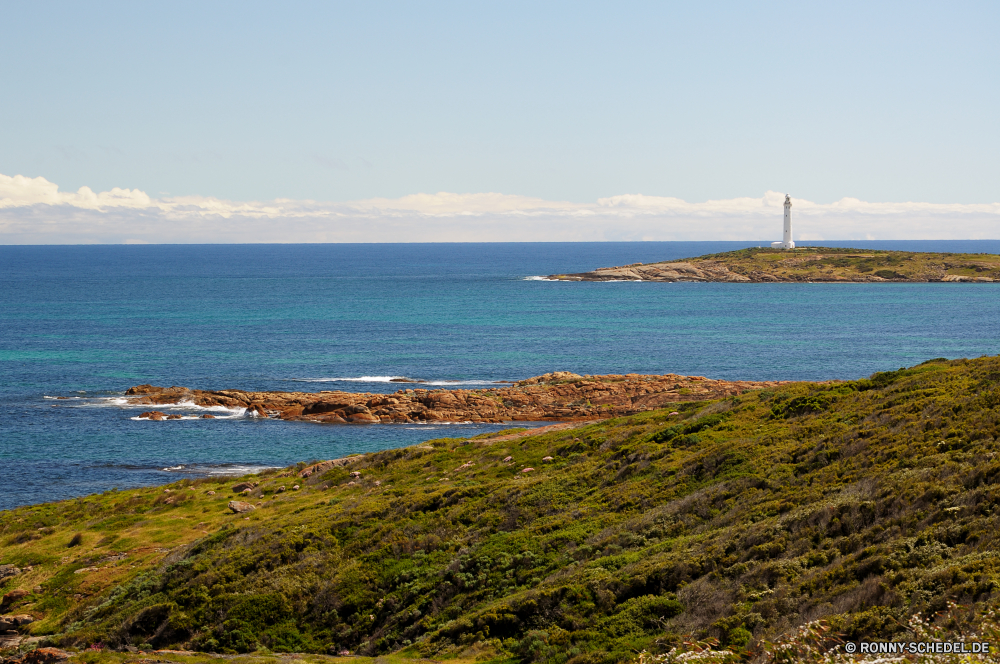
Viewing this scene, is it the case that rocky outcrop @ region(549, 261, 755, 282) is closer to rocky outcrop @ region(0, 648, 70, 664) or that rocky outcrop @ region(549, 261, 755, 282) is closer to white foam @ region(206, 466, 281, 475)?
white foam @ region(206, 466, 281, 475)

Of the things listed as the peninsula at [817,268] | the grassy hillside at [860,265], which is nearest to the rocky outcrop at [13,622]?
the peninsula at [817,268]

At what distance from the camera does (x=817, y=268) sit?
177 meters

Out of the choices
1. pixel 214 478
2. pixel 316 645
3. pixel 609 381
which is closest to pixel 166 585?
pixel 316 645

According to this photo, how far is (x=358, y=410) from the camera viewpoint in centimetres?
5691

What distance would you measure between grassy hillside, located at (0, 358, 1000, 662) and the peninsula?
150756mm

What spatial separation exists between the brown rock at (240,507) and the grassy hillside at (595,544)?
39 centimetres

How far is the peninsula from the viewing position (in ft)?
556

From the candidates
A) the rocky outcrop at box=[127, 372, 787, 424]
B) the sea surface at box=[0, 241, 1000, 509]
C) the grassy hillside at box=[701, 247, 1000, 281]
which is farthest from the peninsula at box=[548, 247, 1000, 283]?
the rocky outcrop at box=[127, 372, 787, 424]

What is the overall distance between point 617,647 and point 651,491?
28.8 ft

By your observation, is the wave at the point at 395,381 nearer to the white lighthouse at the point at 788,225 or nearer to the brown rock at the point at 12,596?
the brown rock at the point at 12,596

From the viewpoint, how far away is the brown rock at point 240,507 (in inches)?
1238

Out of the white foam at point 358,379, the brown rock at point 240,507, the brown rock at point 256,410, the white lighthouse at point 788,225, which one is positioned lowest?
the brown rock at point 256,410

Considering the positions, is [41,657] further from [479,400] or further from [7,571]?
[479,400]

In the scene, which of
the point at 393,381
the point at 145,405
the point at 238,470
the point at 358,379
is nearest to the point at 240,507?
the point at 238,470
